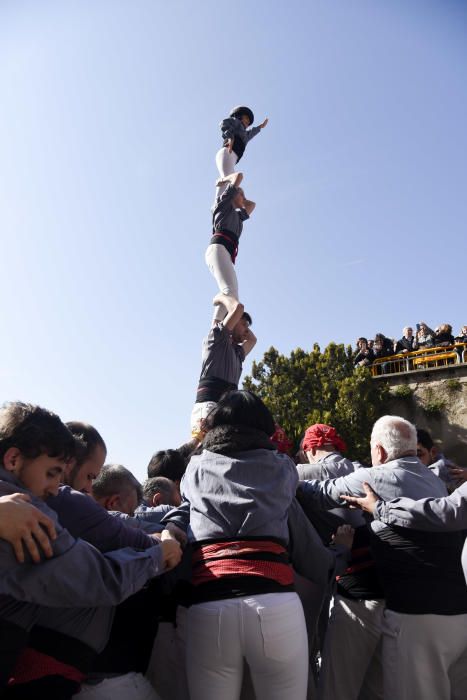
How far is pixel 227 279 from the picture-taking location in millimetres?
6691

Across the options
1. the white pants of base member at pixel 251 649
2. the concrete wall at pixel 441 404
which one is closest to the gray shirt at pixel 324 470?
the white pants of base member at pixel 251 649

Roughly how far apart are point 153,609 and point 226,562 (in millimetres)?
413

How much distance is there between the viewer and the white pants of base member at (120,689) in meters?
2.23

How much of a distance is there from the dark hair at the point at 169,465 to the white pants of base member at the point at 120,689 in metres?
1.63

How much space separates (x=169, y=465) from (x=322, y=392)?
22110 mm

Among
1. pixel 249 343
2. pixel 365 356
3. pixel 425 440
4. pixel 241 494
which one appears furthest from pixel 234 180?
pixel 365 356

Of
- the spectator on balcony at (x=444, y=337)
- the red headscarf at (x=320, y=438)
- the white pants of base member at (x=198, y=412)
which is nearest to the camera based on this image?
the red headscarf at (x=320, y=438)

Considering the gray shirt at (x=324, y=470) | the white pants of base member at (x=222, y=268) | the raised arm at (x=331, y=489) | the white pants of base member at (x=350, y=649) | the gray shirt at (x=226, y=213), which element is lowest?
the white pants of base member at (x=350, y=649)

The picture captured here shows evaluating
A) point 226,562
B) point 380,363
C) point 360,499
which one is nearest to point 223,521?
point 226,562

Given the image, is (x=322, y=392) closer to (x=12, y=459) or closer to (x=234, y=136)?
(x=234, y=136)

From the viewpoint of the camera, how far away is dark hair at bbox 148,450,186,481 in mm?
3927

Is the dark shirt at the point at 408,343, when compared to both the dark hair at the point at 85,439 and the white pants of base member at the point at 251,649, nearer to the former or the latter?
the dark hair at the point at 85,439

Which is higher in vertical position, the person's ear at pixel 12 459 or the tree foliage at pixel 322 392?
the tree foliage at pixel 322 392

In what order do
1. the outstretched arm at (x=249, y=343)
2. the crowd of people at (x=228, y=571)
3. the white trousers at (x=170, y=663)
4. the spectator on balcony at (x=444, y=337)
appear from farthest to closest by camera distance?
the spectator on balcony at (x=444, y=337) → the outstretched arm at (x=249, y=343) → the white trousers at (x=170, y=663) → the crowd of people at (x=228, y=571)
